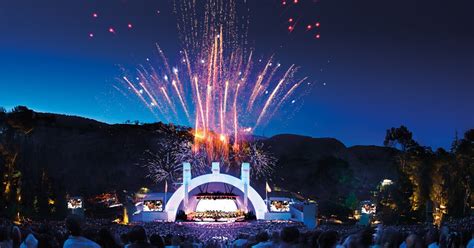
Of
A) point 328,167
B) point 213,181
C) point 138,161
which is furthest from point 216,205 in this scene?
point 138,161

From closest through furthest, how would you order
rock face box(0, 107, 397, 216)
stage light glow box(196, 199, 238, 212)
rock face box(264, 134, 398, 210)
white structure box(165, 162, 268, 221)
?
white structure box(165, 162, 268, 221) → stage light glow box(196, 199, 238, 212) → rock face box(264, 134, 398, 210) → rock face box(0, 107, 397, 216)

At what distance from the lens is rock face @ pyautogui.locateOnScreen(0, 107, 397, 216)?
284 ft

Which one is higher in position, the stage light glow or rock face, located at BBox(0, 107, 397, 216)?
rock face, located at BBox(0, 107, 397, 216)

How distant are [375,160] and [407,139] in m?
53.7

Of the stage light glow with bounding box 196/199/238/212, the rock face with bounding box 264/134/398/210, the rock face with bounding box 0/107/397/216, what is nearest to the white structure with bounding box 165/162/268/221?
the stage light glow with bounding box 196/199/238/212

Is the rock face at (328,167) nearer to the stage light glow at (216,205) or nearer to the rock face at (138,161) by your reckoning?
the rock face at (138,161)

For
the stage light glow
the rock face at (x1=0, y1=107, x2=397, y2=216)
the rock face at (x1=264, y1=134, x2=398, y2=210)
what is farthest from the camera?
the rock face at (x1=0, y1=107, x2=397, y2=216)

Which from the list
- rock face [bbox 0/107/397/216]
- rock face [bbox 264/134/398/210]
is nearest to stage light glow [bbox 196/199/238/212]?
rock face [bbox 264/134/398/210]

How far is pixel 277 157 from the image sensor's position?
361 feet

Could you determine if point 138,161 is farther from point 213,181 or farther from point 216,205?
point 213,181

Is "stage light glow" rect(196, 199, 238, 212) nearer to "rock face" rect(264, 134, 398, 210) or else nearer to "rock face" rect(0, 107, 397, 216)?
"rock face" rect(264, 134, 398, 210)

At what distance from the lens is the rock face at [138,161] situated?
86438 mm

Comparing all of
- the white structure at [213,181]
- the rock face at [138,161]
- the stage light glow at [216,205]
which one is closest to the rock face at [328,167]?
the rock face at [138,161]

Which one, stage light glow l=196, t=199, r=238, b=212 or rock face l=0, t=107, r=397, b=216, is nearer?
stage light glow l=196, t=199, r=238, b=212
